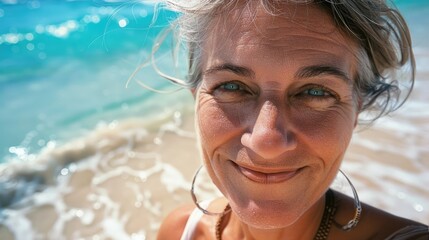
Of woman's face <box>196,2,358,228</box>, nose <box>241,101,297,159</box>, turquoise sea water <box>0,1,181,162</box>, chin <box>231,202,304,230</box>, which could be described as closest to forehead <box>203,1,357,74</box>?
woman's face <box>196,2,358,228</box>

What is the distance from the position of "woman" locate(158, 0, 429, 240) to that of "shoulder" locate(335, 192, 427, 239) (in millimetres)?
81

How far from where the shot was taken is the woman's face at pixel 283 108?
1564 mm

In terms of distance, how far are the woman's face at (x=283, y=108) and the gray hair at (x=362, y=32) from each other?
0.16ft

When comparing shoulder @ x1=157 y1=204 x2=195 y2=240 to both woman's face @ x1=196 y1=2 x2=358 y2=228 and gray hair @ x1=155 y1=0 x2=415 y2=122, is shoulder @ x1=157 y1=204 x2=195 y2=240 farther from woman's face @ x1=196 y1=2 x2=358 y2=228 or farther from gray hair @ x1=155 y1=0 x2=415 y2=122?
woman's face @ x1=196 y1=2 x2=358 y2=228

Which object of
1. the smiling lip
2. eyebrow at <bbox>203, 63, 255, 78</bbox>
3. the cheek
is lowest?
the smiling lip

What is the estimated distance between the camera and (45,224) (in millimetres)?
4328

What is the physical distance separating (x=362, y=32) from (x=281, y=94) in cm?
40

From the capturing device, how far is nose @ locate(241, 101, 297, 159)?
1502 mm

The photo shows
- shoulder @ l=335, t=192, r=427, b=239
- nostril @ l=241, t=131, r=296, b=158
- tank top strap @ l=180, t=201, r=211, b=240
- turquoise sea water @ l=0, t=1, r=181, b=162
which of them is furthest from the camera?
turquoise sea water @ l=0, t=1, r=181, b=162

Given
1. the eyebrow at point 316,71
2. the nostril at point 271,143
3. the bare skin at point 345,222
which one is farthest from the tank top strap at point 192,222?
the eyebrow at point 316,71

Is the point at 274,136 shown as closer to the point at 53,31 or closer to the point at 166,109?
the point at 166,109

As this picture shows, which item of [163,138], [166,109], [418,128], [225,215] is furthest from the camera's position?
[166,109]

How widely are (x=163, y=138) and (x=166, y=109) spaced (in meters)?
1.08

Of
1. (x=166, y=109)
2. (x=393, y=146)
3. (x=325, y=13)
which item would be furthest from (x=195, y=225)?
(x=166, y=109)
